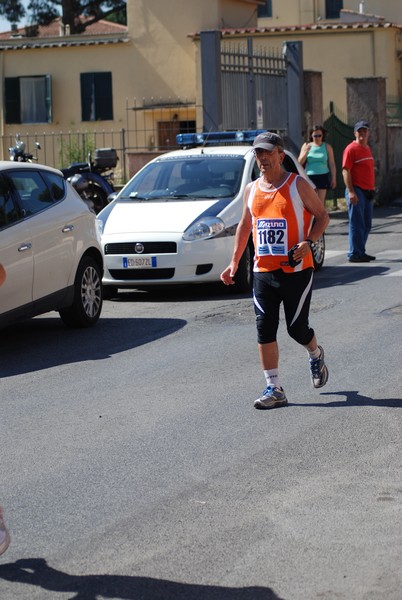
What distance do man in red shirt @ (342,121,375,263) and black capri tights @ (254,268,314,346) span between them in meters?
8.22

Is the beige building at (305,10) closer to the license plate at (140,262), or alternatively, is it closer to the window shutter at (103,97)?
the window shutter at (103,97)

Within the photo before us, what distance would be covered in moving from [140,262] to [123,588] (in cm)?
908

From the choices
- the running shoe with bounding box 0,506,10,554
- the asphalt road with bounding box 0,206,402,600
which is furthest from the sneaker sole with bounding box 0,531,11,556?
the asphalt road with bounding box 0,206,402,600

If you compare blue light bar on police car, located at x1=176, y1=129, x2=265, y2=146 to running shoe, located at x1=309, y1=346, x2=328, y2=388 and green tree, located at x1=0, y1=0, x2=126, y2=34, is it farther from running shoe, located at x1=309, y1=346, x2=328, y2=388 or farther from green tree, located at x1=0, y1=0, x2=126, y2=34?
green tree, located at x1=0, y1=0, x2=126, y2=34

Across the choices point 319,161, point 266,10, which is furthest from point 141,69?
point 319,161

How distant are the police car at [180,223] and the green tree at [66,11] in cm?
3750

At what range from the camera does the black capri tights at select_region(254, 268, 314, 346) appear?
842cm

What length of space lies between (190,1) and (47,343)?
31.8 meters

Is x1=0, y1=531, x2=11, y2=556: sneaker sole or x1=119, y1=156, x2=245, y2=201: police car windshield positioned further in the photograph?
x1=119, y1=156, x2=245, y2=201: police car windshield

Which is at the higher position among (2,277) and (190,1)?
(190,1)

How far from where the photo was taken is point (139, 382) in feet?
30.9

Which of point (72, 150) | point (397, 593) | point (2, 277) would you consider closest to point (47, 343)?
point (2, 277)

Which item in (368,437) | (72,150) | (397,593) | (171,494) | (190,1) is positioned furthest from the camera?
(190,1)

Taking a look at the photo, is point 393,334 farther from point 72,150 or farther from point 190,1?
point 190,1
